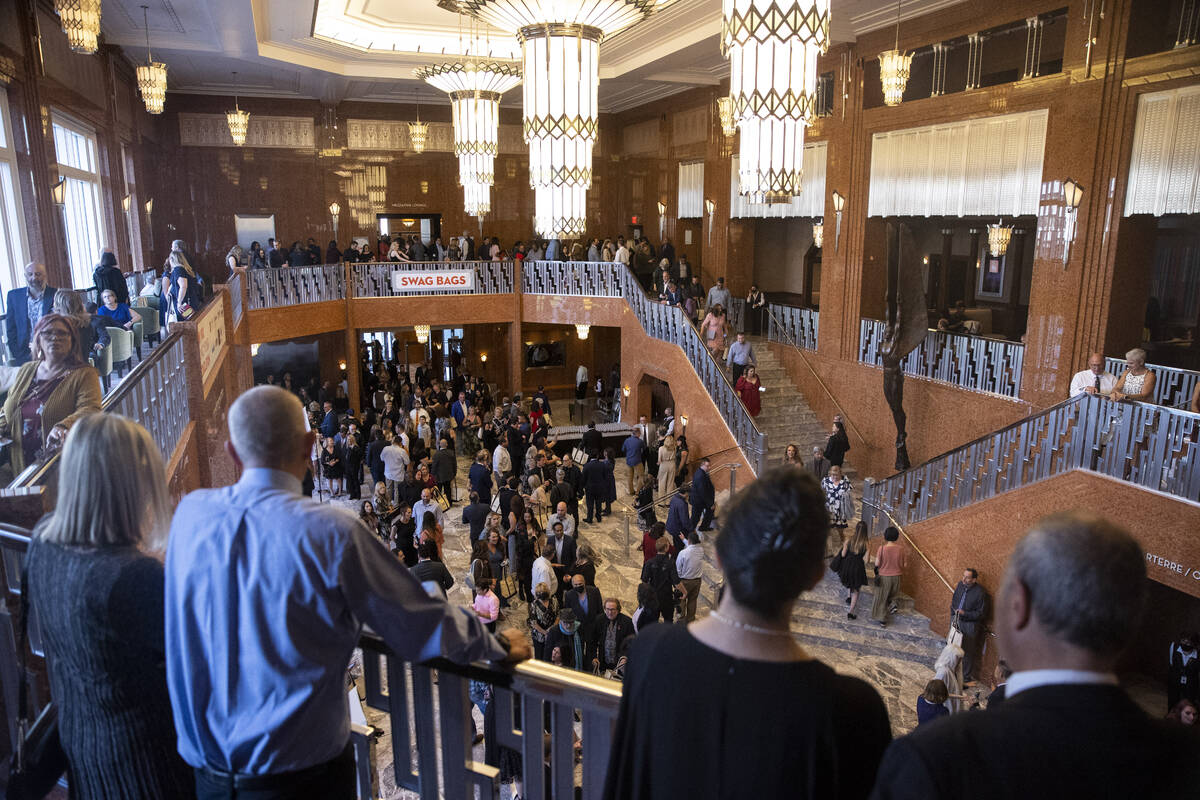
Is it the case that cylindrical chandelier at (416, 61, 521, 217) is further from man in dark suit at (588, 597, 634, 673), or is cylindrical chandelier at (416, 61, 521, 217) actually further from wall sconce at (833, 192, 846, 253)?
wall sconce at (833, 192, 846, 253)

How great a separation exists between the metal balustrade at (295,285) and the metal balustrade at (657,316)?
176 inches

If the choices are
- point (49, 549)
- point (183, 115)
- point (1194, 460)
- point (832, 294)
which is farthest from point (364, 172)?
point (49, 549)

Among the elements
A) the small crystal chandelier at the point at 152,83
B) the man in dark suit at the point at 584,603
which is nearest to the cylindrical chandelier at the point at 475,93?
the small crystal chandelier at the point at 152,83

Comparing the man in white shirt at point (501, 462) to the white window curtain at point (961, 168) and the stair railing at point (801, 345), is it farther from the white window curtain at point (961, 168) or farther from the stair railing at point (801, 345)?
the white window curtain at point (961, 168)

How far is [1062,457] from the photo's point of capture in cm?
895

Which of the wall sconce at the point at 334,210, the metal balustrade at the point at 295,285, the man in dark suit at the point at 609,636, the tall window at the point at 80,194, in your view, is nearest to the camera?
the man in dark suit at the point at 609,636

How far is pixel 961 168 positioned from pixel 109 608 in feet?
43.1

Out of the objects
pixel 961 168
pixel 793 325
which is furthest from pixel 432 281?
pixel 961 168

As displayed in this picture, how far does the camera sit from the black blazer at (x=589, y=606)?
7716 mm

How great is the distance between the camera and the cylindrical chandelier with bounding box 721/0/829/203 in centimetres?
409

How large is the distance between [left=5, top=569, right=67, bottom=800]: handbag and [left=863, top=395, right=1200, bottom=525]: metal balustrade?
891cm

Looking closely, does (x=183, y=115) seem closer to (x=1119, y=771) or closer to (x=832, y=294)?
(x=832, y=294)

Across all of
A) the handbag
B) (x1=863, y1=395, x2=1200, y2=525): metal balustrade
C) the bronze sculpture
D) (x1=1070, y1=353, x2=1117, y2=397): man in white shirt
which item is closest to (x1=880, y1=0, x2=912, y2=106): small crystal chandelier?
the bronze sculpture

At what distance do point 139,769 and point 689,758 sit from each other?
55.0 inches
